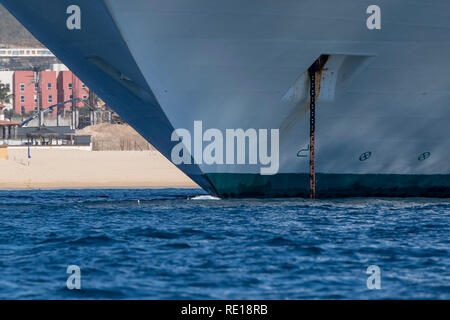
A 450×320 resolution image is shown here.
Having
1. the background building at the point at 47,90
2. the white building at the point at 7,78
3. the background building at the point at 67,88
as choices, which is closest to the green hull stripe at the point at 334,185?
the background building at the point at 47,90

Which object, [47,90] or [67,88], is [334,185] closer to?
[67,88]

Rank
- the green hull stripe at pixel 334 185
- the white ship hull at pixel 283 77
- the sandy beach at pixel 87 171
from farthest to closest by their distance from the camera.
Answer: the sandy beach at pixel 87 171, the green hull stripe at pixel 334 185, the white ship hull at pixel 283 77

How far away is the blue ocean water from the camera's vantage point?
37.6 ft

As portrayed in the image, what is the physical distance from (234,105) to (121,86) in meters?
3.12

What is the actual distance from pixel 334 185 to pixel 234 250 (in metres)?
8.52

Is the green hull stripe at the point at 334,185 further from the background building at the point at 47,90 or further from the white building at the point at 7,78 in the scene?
the white building at the point at 7,78

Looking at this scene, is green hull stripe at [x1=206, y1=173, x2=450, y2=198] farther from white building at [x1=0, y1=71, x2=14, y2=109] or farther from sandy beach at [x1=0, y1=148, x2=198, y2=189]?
white building at [x1=0, y1=71, x2=14, y2=109]

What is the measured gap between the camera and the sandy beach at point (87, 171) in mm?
45094

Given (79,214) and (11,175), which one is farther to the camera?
(11,175)

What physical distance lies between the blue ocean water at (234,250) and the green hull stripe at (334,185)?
31 cm

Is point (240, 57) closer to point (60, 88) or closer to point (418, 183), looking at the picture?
point (418, 183)

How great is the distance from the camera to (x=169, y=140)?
21.5 m

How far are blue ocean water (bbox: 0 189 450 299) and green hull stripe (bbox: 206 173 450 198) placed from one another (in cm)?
31
